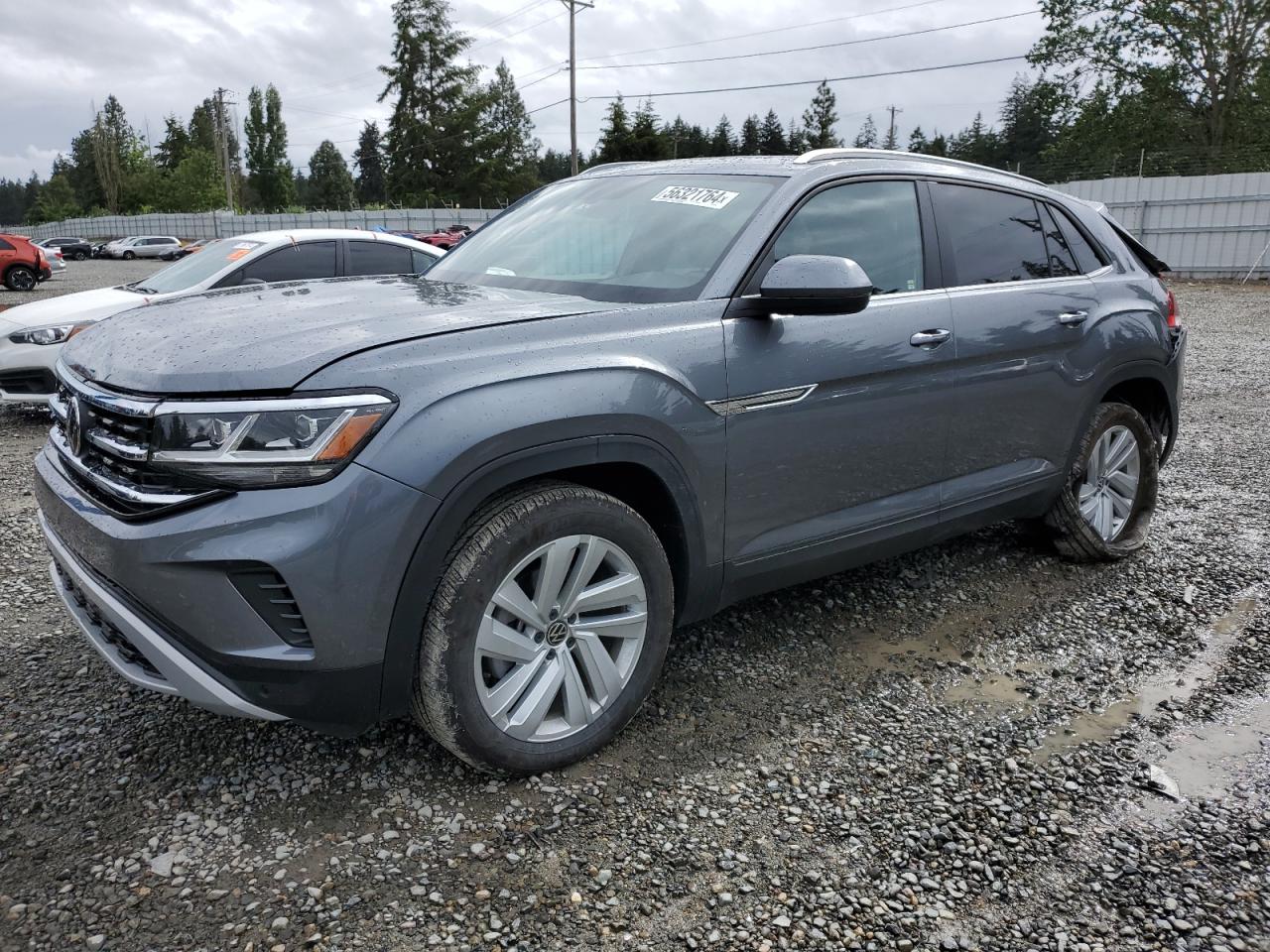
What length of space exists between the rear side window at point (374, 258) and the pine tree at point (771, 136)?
7948 centimetres

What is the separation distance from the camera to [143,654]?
2.37 m

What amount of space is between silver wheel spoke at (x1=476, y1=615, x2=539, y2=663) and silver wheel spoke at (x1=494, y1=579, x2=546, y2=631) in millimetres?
42

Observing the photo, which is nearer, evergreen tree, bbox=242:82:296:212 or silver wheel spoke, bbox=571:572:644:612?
silver wheel spoke, bbox=571:572:644:612

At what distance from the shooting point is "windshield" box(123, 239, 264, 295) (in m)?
7.43

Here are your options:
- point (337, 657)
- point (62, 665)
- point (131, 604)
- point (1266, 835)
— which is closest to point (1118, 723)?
point (1266, 835)

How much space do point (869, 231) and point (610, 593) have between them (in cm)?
169

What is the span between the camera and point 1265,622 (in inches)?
154

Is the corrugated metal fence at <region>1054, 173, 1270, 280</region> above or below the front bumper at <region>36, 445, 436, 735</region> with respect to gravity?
above

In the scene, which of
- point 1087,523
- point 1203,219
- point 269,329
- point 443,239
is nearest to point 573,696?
point 269,329

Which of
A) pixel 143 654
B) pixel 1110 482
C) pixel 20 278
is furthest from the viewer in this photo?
pixel 20 278

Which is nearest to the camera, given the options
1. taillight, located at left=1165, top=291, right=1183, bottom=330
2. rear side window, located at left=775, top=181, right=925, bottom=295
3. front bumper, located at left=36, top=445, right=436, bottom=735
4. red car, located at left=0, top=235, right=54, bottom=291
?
Result: front bumper, located at left=36, top=445, right=436, bottom=735

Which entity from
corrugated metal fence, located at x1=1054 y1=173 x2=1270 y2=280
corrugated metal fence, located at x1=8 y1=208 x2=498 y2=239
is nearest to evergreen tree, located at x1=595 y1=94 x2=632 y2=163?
corrugated metal fence, located at x1=8 y1=208 x2=498 y2=239

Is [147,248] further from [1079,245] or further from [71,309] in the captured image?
[1079,245]

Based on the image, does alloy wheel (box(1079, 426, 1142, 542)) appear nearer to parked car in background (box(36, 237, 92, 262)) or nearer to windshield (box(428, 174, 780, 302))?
windshield (box(428, 174, 780, 302))
